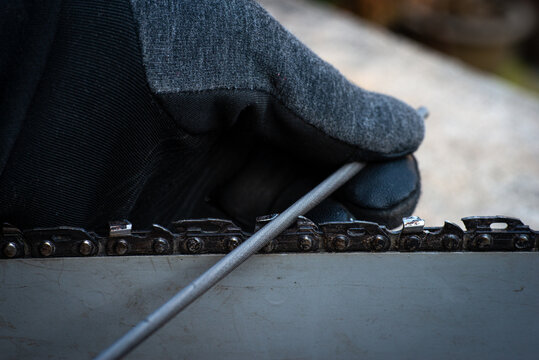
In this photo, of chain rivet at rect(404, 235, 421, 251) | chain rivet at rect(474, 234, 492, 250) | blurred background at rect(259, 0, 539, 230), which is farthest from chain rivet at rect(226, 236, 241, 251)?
blurred background at rect(259, 0, 539, 230)

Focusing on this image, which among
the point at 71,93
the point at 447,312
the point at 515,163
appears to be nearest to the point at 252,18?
the point at 71,93

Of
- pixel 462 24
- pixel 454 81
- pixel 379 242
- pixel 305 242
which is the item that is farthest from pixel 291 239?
pixel 462 24

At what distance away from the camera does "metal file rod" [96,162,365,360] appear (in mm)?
680

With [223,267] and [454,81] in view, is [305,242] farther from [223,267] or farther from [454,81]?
[454,81]

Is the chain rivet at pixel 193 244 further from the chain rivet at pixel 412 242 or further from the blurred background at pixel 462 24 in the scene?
the blurred background at pixel 462 24

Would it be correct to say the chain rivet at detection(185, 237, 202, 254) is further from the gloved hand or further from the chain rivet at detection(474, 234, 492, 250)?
the chain rivet at detection(474, 234, 492, 250)

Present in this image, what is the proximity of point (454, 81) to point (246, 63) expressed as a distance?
5.99 ft

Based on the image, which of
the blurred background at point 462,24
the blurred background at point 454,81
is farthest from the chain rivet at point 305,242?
the blurred background at point 462,24

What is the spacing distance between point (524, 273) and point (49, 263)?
2.23ft

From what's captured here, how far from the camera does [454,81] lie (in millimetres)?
2355

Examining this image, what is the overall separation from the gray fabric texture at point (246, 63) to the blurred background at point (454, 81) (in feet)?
2.93

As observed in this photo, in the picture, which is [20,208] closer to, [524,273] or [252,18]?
[252,18]

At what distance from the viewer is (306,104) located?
781 millimetres

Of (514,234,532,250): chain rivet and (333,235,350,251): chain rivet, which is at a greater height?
(514,234,532,250): chain rivet
